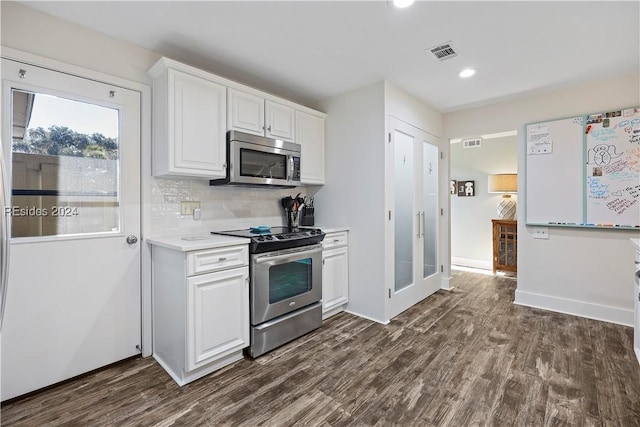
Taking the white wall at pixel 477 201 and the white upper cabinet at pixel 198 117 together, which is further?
the white wall at pixel 477 201

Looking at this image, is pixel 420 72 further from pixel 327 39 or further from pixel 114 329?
pixel 114 329

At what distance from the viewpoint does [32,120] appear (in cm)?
191

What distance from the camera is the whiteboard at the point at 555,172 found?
3.16 metres

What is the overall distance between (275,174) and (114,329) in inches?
71.5

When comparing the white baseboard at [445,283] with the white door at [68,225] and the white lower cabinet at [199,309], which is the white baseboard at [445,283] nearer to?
the white lower cabinet at [199,309]

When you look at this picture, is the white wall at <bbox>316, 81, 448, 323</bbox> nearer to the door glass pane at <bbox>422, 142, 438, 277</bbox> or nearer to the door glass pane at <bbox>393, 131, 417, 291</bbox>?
the door glass pane at <bbox>393, 131, 417, 291</bbox>

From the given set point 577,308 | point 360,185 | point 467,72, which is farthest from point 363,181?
point 577,308

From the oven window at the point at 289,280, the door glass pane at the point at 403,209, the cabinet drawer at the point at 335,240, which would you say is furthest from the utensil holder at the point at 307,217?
the door glass pane at the point at 403,209

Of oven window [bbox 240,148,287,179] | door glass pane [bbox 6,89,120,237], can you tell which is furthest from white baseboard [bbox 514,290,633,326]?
door glass pane [bbox 6,89,120,237]

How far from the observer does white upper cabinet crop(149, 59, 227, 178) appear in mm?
2201

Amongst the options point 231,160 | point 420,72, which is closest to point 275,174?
point 231,160

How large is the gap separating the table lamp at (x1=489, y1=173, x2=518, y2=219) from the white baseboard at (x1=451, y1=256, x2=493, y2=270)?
917mm

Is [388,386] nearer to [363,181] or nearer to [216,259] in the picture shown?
[216,259]

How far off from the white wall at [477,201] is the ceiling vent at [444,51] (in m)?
3.37
